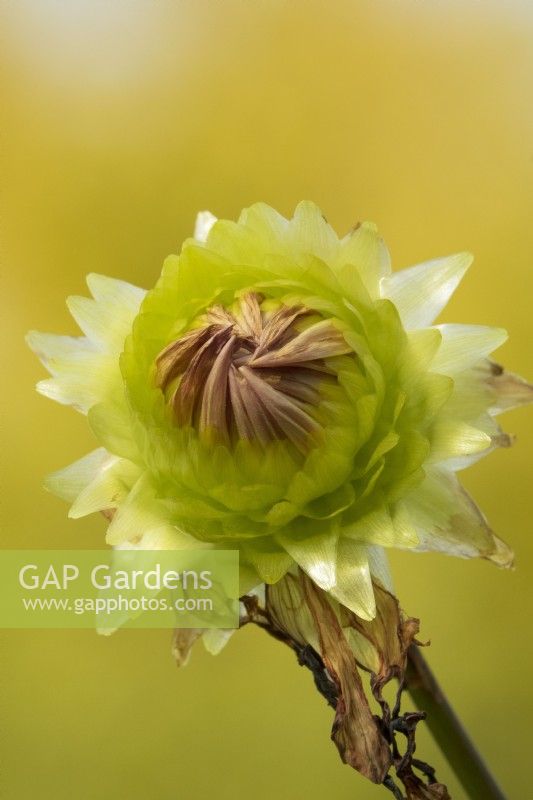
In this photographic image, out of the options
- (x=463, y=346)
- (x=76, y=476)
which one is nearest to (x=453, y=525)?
(x=463, y=346)

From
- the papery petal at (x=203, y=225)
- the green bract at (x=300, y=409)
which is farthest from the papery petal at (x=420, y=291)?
the papery petal at (x=203, y=225)

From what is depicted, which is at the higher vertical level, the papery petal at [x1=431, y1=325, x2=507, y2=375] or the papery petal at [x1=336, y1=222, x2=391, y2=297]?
the papery petal at [x1=336, y1=222, x2=391, y2=297]

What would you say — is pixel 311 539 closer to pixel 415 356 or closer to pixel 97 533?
pixel 415 356

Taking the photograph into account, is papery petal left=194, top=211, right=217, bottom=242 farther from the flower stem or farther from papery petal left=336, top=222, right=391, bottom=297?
the flower stem

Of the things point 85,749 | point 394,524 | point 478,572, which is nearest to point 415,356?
point 394,524

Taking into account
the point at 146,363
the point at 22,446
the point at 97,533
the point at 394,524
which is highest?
the point at 22,446

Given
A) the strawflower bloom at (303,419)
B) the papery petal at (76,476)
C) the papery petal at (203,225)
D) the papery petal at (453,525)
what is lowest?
the papery petal at (453,525)

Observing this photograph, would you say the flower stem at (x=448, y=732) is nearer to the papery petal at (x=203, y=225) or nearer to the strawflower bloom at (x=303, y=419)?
the strawflower bloom at (x=303, y=419)

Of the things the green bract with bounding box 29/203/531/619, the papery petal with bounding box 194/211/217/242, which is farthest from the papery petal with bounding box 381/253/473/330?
the papery petal with bounding box 194/211/217/242
